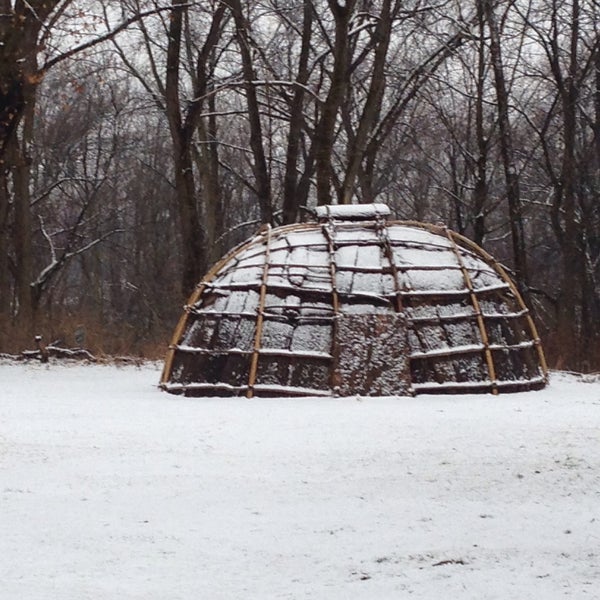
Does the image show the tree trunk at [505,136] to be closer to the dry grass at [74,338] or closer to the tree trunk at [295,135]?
the tree trunk at [295,135]

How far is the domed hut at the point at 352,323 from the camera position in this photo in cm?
1129

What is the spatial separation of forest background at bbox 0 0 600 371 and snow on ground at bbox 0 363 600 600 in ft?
26.5

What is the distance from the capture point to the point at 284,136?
33.0m

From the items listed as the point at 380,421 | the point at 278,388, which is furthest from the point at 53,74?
the point at 380,421

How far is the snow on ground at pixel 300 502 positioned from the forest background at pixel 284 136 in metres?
8.06

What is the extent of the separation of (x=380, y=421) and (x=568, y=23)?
1618cm

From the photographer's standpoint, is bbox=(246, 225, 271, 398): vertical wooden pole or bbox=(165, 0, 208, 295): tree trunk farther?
bbox=(165, 0, 208, 295): tree trunk

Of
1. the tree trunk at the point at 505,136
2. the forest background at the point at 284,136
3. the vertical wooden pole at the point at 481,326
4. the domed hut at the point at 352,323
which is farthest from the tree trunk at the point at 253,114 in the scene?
the vertical wooden pole at the point at 481,326

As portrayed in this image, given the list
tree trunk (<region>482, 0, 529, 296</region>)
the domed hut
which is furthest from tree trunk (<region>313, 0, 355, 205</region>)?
the domed hut

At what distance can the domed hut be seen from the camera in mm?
11289

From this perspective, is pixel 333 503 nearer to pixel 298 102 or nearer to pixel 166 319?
pixel 298 102

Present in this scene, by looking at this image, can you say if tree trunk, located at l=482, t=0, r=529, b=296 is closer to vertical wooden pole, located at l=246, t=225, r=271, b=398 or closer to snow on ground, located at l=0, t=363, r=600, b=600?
vertical wooden pole, located at l=246, t=225, r=271, b=398

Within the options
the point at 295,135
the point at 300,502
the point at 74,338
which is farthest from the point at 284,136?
the point at 300,502

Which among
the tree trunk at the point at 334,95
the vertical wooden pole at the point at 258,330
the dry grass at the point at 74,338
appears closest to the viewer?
the vertical wooden pole at the point at 258,330
